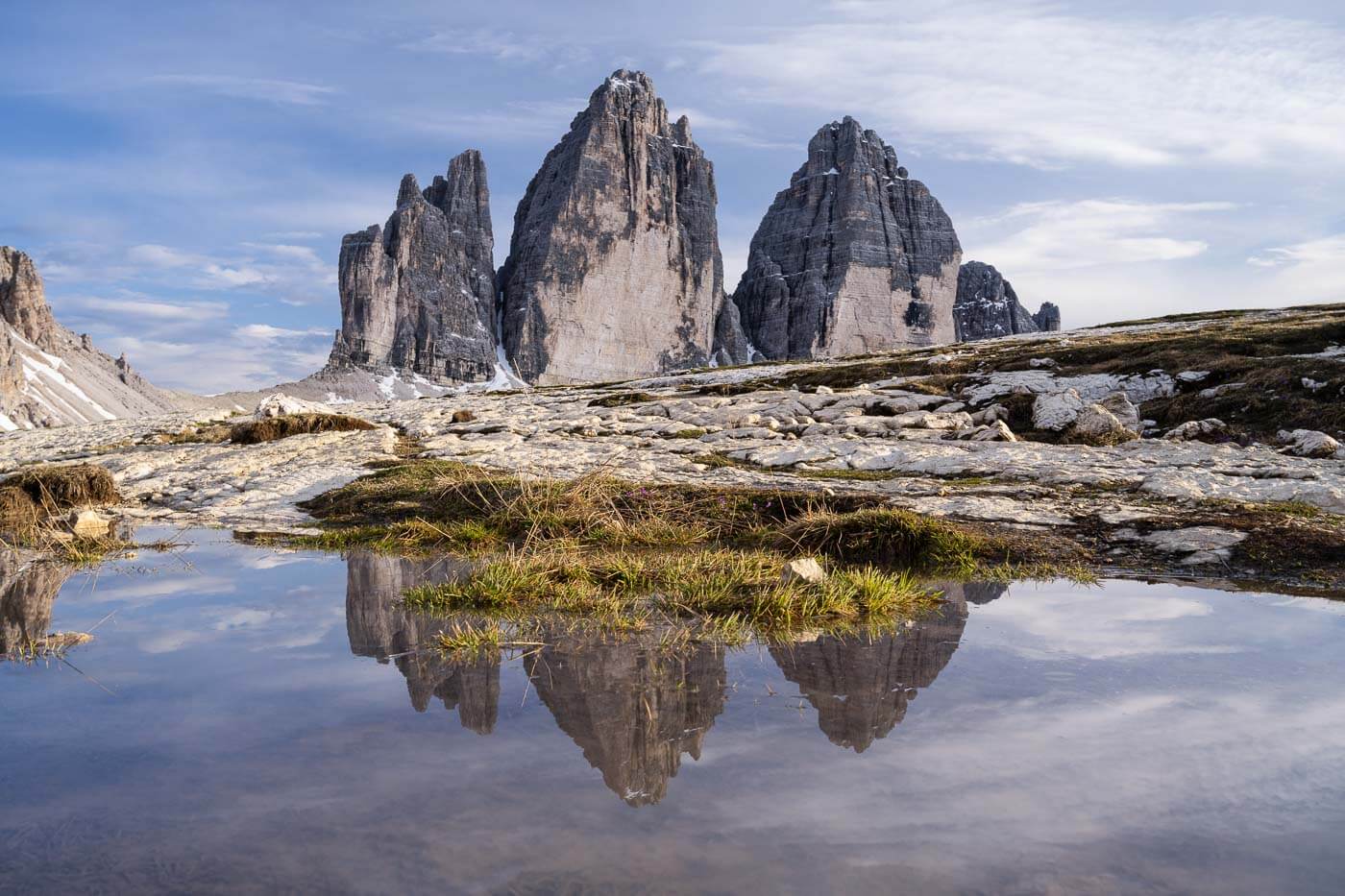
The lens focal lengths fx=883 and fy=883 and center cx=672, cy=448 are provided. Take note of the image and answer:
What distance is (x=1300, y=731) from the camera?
478cm

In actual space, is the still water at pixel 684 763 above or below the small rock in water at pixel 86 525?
below

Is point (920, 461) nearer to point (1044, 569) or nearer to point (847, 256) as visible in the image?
point (1044, 569)

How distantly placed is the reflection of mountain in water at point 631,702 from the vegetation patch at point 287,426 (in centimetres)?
1972

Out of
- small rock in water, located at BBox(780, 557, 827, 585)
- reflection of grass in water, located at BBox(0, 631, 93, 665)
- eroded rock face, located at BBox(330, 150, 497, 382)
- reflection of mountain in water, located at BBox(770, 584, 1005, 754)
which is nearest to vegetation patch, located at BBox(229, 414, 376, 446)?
reflection of grass in water, located at BBox(0, 631, 93, 665)

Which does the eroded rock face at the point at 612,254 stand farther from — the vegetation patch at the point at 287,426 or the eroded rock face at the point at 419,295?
the vegetation patch at the point at 287,426

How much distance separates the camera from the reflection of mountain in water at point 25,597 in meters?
6.76

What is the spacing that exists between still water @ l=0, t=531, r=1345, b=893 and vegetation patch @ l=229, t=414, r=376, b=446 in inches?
697

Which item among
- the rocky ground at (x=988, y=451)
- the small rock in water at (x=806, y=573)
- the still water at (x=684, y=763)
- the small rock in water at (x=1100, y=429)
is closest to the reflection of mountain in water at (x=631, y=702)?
the still water at (x=684, y=763)

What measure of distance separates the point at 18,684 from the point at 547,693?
327 cm

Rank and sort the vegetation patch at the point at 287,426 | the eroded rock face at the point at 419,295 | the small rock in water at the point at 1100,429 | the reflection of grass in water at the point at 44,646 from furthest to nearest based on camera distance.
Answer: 1. the eroded rock face at the point at 419,295
2. the vegetation patch at the point at 287,426
3. the small rock in water at the point at 1100,429
4. the reflection of grass in water at the point at 44,646

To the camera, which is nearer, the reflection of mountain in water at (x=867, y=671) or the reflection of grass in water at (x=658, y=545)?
the reflection of mountain in water at (x=867, y=671)

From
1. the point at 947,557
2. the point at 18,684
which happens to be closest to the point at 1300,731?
the point at 947,557


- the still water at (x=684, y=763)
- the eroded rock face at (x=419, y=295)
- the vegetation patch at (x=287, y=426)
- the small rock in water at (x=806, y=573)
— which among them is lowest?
the still water at (x=684, y=763)

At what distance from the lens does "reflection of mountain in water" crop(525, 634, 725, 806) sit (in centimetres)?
430
